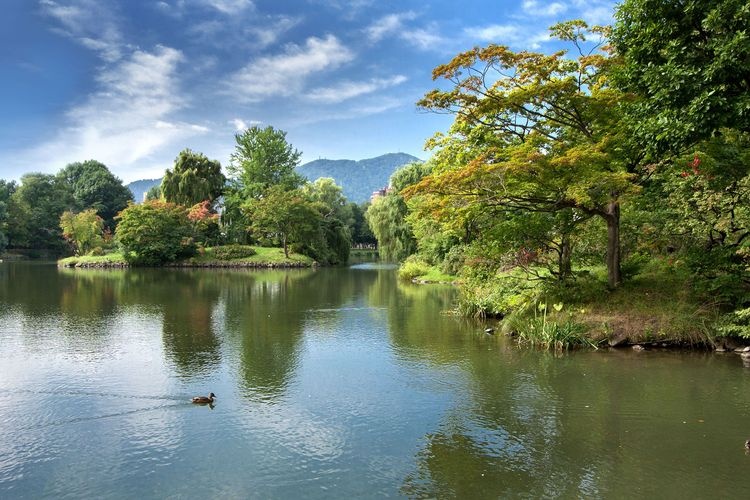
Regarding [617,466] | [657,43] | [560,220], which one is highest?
[657,43]

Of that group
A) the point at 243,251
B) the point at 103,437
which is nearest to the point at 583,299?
the point at 103,437

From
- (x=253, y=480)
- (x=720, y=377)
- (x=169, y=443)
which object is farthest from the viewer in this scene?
(x=720, y=377)

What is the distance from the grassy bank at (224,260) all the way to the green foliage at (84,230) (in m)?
4.30

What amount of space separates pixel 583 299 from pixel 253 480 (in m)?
10.1

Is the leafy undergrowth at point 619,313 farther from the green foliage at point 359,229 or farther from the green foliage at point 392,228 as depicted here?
the green foliage at point 359,229

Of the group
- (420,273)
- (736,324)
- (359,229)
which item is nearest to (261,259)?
(420,273)

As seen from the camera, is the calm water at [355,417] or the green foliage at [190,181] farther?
the green foliage at [190,181]

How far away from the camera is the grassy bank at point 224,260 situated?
145 ft

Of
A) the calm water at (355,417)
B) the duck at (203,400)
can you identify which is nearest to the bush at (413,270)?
the calm water at (355,417)

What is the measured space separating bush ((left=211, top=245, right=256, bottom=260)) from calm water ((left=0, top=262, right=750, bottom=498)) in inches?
1228

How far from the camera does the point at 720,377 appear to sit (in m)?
9.76

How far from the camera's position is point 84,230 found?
49406 millimetres

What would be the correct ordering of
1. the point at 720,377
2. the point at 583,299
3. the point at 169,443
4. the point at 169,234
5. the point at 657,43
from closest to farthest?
1. the point at 169,443
2. the point at 657,43
3. the point at 720,377
4. the point at 583,299
5. the point at 169,234

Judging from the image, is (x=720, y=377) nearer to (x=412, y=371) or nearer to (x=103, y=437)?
(x=412, y=371)
